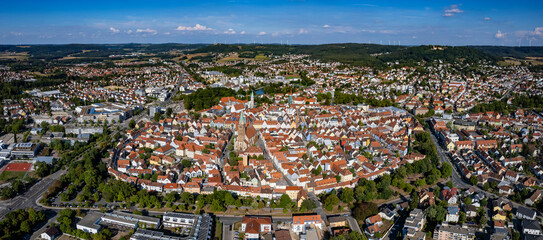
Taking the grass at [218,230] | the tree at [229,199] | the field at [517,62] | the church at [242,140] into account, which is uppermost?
the field at [517,62]

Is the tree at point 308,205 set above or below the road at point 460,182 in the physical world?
above

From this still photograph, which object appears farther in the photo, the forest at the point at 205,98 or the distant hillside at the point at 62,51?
the distant hillside at the point at 62,51

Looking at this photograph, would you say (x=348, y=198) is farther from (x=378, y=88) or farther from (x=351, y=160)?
(x=378, y=88)

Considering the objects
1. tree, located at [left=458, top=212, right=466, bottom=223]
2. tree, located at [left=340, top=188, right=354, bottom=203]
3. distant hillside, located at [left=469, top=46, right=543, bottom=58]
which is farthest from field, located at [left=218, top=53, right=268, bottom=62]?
tree, located at [left=458, top=212, right=466, bottom=223]

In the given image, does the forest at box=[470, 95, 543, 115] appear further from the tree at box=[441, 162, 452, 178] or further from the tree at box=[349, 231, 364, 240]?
the tree at box=[349, 231, 364, 240]

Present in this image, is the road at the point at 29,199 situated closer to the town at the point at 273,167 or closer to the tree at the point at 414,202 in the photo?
the town at the point at 273,167

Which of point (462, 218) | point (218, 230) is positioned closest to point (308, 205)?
point (218, 230)

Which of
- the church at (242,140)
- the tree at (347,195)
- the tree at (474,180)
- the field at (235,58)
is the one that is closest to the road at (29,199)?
the church at (242,140)
